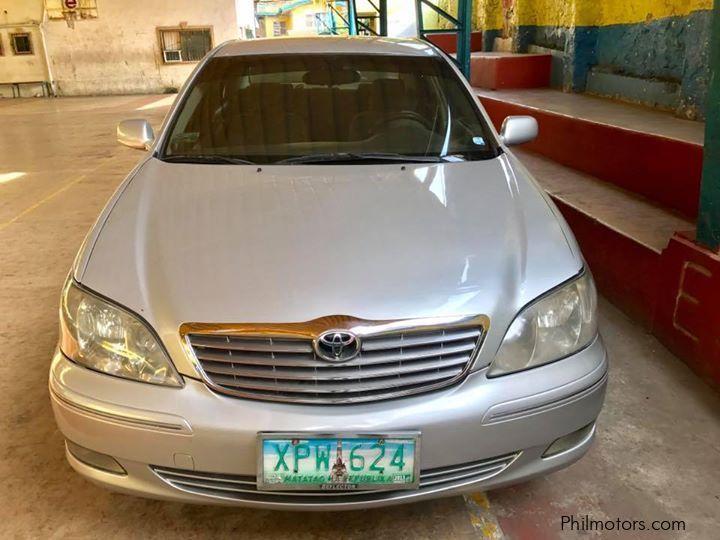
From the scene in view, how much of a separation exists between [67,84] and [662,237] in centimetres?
1707

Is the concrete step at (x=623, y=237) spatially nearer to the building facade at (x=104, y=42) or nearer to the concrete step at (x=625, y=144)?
the concrete step at (x=625, y=144)

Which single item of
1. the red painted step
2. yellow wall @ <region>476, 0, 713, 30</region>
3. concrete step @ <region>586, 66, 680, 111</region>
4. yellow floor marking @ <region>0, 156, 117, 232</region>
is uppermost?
yellow wall @ <region>476, 0, 713, 30</region>

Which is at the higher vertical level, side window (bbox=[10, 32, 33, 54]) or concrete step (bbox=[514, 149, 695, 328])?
side window (bbox=[10, 32, 33, 54])

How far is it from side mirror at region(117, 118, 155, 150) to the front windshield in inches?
8.8

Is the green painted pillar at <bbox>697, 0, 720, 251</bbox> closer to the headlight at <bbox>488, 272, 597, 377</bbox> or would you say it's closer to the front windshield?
the front windshield

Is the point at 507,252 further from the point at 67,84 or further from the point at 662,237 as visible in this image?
the point at 67,84

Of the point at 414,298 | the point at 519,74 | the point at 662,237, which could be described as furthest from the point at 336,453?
the point at 519,74

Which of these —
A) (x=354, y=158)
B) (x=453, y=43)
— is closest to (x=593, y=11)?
(x=453, y=43)

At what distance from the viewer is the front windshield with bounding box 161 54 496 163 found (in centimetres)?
242

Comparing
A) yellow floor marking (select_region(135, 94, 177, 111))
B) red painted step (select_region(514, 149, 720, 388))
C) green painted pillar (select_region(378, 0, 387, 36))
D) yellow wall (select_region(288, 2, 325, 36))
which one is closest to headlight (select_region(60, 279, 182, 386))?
red painted step (select_region(514, 149, 720, 388))

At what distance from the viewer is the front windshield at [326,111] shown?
7.95 feet

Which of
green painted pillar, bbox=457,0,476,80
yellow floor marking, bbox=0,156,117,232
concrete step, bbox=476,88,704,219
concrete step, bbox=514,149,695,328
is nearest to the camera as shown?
concrete step, bbox=514,149,695,328

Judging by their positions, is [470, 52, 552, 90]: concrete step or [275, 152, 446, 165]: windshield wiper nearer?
[275, 152, 446, 165]: windshield wiper

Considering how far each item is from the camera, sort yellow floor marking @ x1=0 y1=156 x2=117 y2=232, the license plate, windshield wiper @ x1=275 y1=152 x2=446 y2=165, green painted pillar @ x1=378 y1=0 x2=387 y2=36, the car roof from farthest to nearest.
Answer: green painted pillar @ x1=378 y1=0 x2=387 y2=36 → yellow floor marking @ x1=0 y1=156 x2=117 y2=232 → the car roof → windshield wiper @ x1=275 y1=152 x2=446 y2=165 → the license plate
